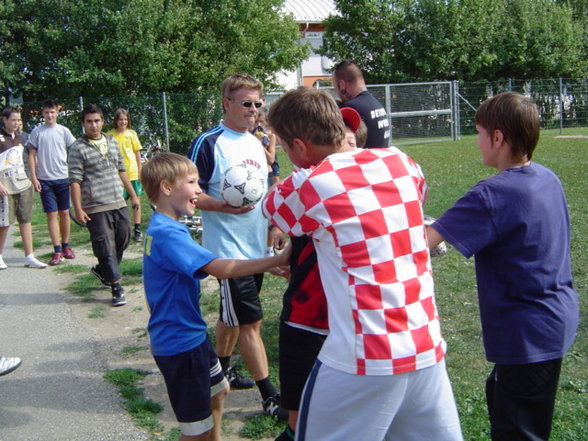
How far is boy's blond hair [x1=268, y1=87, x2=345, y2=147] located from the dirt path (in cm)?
216

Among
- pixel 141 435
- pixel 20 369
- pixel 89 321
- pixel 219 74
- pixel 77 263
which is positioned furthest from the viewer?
pixel 219 74

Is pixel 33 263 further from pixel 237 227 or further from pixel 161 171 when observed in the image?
pixel 161 171

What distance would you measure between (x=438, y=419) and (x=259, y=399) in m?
2.20

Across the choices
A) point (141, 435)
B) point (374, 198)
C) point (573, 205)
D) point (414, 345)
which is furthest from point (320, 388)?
point (573, 205)

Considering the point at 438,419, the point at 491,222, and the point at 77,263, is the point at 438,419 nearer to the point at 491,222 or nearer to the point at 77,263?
the point at 491,222

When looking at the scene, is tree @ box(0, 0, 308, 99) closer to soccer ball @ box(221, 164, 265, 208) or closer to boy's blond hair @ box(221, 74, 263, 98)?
boy's blond hair @ box(221, 74, 263, 98)

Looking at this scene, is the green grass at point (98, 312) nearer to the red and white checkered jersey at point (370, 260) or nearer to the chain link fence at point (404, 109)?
the red and white checkered jersey at point (370, 260)

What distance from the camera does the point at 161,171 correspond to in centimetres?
305

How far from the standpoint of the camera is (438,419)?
7.61 feet

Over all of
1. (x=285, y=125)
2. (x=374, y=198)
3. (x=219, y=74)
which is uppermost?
(x=219, y=74)

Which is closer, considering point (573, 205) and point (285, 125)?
point (285, 125)

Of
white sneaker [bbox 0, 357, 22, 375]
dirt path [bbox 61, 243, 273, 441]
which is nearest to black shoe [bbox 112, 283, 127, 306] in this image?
dirt path [bbox 61, 243, 273, 441]

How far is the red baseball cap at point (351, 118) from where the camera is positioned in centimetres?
285

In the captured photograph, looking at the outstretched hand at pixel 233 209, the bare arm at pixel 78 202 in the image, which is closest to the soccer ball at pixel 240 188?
the outstretched hand at pixel 233 209
